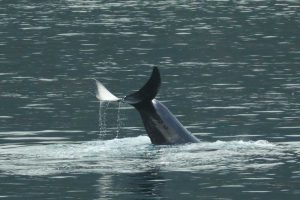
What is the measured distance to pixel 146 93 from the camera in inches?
1444

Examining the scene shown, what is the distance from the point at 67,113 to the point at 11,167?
13552 mm

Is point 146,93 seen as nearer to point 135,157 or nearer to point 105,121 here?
point 135,157

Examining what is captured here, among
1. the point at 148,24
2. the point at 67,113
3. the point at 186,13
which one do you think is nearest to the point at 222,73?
the point at 67,113

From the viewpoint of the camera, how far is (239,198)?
32.0m

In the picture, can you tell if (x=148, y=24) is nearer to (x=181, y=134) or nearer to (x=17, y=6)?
(x=17, y=6)

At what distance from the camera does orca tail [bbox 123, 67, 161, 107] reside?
36344mm

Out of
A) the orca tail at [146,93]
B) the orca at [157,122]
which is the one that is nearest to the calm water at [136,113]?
the orca at [157,122]

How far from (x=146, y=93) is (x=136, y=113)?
14.8 metres

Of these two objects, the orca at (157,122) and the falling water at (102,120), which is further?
the falling water at (102,120)

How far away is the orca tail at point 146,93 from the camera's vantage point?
119ft

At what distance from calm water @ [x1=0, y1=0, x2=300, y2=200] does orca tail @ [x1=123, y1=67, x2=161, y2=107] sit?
1.59 m

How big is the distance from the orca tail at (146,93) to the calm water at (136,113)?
1.59 m

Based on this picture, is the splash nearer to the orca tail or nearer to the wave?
the wave

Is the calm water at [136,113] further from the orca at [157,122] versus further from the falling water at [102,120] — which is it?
Result: the orca at [157,122]
